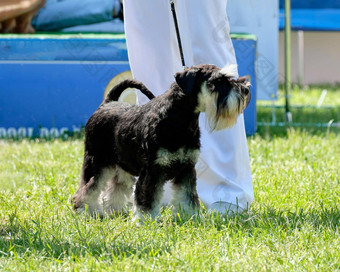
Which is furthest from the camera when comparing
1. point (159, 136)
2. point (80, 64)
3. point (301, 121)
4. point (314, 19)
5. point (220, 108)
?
point (314, 19)

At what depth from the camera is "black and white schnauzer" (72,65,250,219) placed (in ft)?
9.58

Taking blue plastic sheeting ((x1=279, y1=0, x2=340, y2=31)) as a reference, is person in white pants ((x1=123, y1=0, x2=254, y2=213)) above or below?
above

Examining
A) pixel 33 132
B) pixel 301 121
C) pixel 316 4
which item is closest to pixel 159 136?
pixel 33 132

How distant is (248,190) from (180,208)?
492mm

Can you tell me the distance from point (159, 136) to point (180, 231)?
44cm

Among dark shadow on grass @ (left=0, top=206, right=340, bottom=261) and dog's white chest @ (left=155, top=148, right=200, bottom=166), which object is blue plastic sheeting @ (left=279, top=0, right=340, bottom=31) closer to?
dark shadow on grass @ (left=0, top=206, right=340, bottom=261)

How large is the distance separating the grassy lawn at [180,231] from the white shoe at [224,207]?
6cm

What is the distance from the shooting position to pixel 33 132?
5.89 metres

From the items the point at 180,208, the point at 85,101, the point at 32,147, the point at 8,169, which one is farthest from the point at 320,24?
the point at 180,208

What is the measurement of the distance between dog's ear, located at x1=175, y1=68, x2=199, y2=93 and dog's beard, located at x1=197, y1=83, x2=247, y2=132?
0.06m

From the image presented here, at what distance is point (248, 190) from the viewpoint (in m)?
3.52

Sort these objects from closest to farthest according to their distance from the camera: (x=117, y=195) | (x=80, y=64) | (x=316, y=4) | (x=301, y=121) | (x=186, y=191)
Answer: (x=186, y=191) → (x=117, y=195) → (x=80, y=64) → (x=301, y=121) → (x=316, y=4)

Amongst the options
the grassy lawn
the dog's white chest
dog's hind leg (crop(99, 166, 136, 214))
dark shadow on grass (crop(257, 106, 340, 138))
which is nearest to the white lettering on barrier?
the grassy lawn

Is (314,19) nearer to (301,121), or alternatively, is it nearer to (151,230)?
(301,121)
